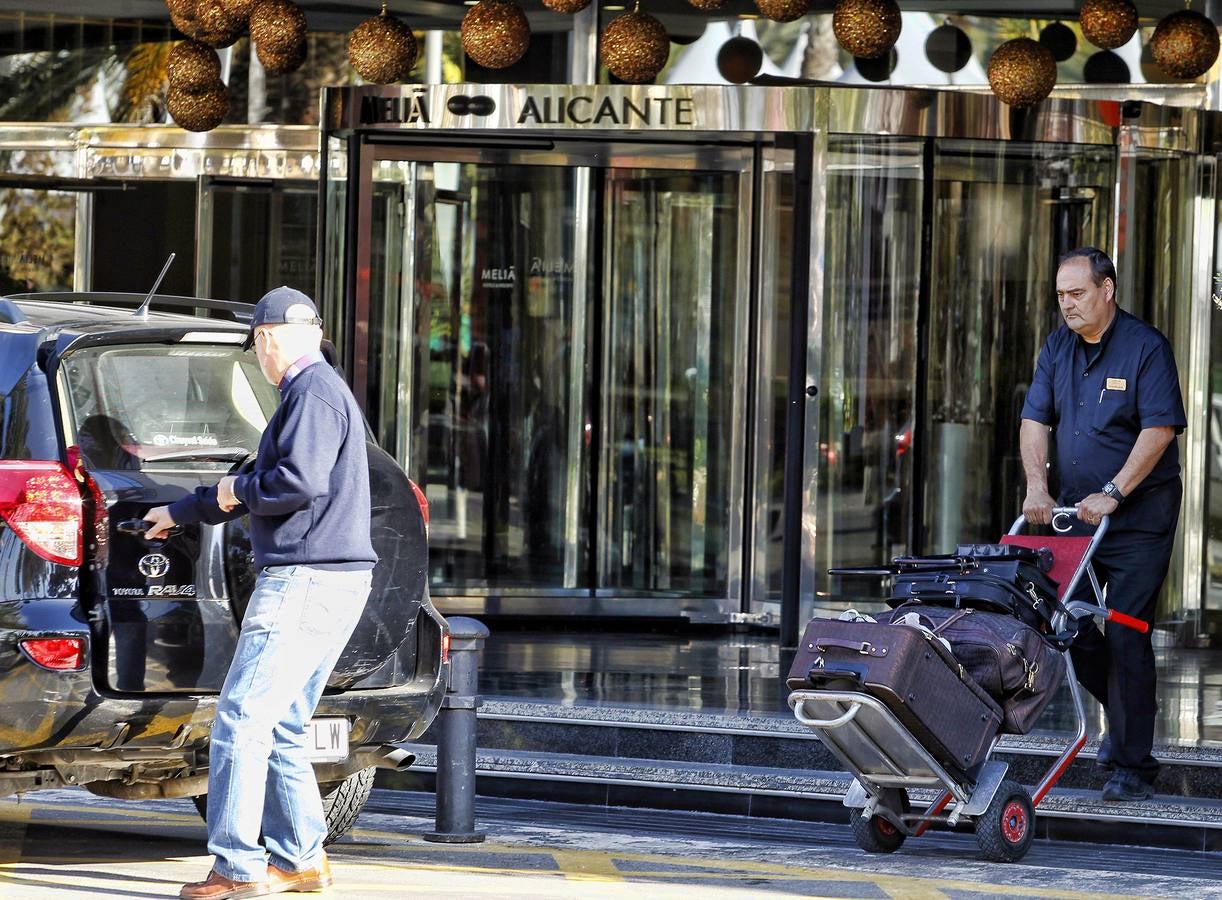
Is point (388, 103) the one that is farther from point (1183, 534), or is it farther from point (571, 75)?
point (1183, 534)

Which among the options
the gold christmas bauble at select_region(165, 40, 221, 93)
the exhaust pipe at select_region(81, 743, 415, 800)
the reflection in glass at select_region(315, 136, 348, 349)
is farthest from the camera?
the reflection in glass at select_region(315, 136, 348, 349)

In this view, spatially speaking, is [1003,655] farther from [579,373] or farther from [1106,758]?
[579,373]

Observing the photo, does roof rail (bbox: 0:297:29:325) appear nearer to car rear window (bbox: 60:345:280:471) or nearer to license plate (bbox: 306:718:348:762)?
car rear window (bbox: 60:345:280:471)

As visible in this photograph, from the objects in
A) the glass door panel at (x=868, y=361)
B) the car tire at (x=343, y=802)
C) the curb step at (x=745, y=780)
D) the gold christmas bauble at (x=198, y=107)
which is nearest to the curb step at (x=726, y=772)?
the curb step at (x=745, y=780)

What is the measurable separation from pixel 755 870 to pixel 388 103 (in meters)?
5.28

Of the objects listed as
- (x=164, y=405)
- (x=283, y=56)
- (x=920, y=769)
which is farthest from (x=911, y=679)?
(x=283, y=56)

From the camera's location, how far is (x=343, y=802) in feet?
21.3

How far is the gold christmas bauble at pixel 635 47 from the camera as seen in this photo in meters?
9.72

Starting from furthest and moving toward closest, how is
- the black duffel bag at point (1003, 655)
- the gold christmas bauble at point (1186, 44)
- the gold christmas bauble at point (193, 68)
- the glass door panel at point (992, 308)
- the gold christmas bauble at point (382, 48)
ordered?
the glass door panel at point (992, 308), the gold christmas bauble at point (193, 68), the gold christmas bauble at point (382, 48), the gold christmas bauble at point (1186, 44), the black duffel bag at point (1003, 655)

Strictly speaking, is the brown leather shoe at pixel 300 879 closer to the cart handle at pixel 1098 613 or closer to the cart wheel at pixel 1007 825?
the cart wheel at pixel 1007 825

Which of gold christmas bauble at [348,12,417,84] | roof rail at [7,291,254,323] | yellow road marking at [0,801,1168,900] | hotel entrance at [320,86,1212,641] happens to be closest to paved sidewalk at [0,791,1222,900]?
yellow road marking at [0,801,1168,900]

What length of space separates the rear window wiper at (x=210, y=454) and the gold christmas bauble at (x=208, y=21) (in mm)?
4361

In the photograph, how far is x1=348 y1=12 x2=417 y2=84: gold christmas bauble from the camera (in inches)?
386

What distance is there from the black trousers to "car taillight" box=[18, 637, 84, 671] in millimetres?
3344
